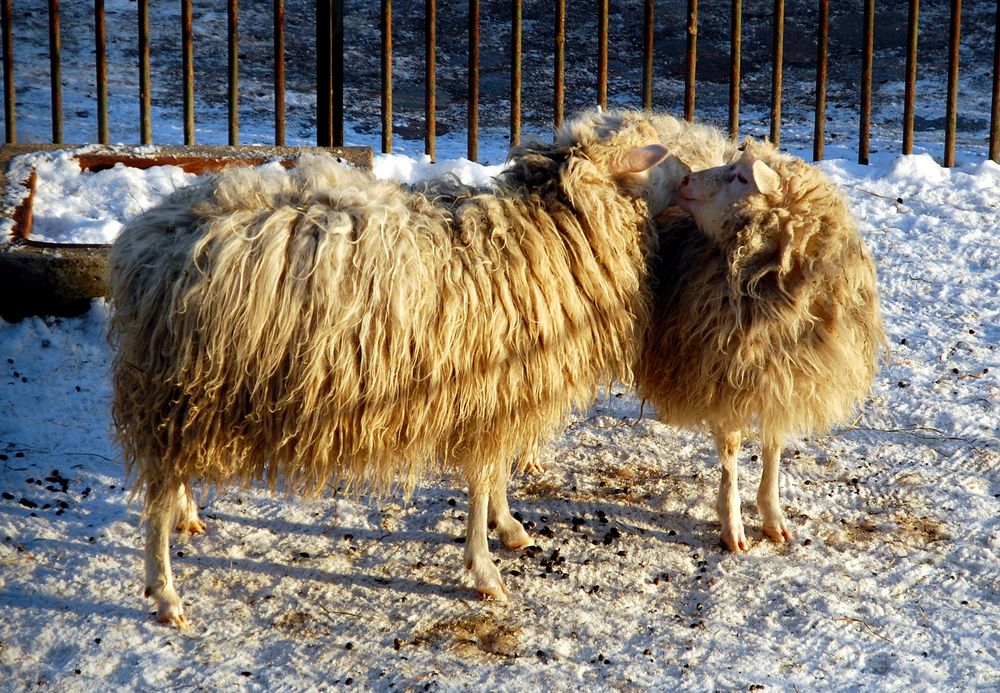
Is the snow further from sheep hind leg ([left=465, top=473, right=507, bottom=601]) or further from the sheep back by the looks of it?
sheep hind leg ([left=465, top=473, right=507, bottom=601])

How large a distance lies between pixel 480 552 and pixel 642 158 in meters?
1.44

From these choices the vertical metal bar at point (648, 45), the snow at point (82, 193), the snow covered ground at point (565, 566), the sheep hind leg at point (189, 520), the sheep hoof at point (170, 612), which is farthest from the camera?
the vertical metal bar at point (648, 45)

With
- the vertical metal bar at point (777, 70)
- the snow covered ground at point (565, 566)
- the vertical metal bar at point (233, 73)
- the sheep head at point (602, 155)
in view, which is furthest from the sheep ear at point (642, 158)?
the vertical metal bar at point (233, 73)

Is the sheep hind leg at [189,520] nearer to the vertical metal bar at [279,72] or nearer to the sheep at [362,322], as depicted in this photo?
the sheep at [362,322]

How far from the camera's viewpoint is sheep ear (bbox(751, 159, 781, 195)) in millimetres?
3510

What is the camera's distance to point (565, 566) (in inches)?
153

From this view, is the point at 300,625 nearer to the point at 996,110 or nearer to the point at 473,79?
the point at 473,79

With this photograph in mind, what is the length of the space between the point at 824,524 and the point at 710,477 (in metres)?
0.53

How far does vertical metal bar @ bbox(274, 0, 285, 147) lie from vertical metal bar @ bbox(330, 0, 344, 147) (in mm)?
279

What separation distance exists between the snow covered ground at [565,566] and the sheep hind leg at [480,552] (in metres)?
0.06

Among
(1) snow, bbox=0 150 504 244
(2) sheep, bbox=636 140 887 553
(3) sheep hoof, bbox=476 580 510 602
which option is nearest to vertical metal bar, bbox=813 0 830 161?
(1) snow, bbox=0 150 504 244

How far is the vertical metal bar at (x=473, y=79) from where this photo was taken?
627 cm

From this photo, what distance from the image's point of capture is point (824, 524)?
4.09m

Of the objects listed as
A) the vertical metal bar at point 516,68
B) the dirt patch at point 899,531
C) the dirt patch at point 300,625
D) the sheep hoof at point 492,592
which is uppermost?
the vertical metal bar at point 516,68
